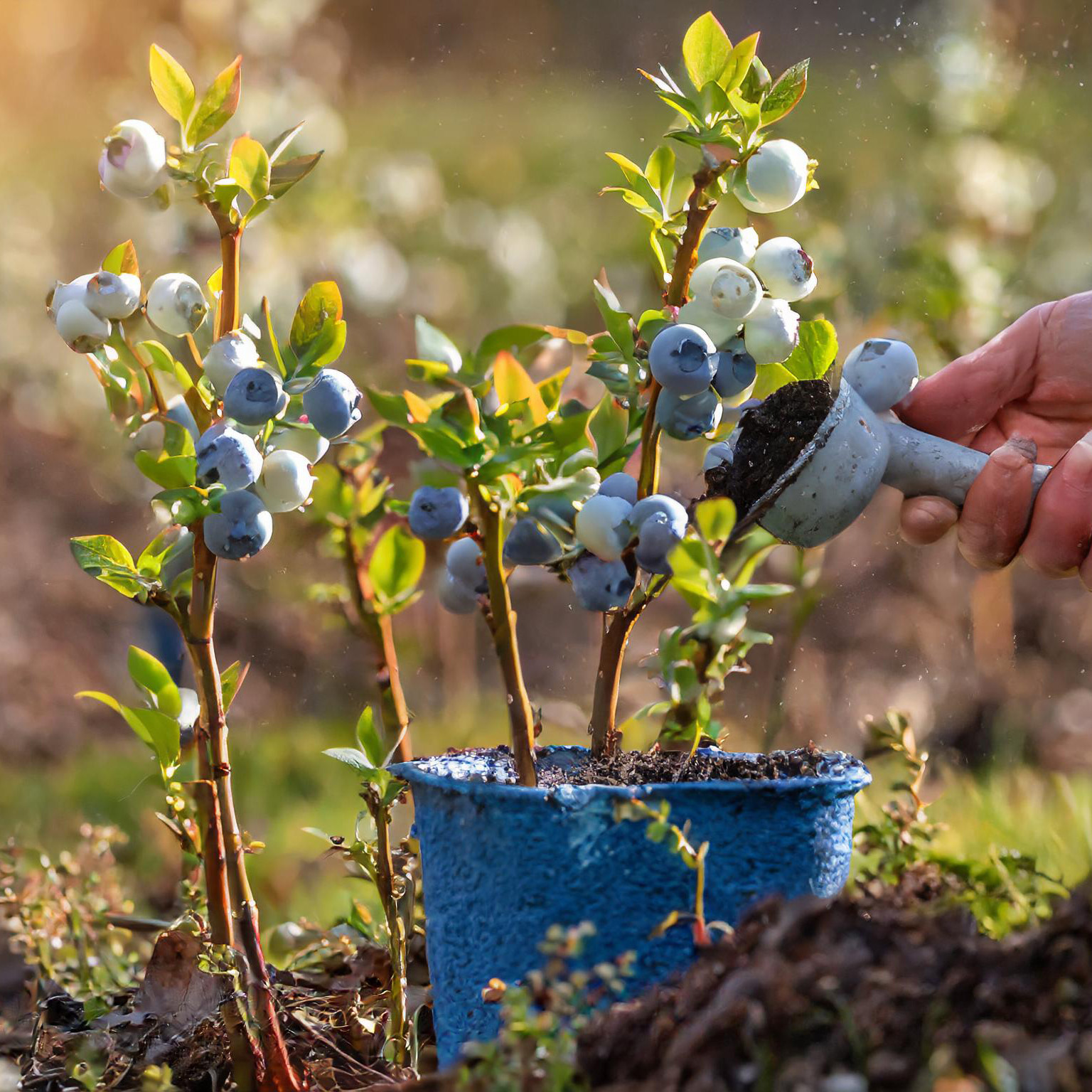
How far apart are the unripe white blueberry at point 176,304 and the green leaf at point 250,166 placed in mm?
61

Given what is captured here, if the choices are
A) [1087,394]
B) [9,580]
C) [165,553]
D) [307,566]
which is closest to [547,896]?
[165,553]

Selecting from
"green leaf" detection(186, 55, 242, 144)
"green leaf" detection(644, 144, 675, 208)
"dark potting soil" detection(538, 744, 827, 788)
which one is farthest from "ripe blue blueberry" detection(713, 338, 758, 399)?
"green leaf" detection(186, 55, 242, 144)

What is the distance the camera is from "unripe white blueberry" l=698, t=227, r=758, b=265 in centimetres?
68

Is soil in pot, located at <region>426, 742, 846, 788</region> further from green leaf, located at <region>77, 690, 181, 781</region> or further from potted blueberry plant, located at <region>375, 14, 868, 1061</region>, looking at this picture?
green leaf, located at <region>77, 690, 181, 781</region>

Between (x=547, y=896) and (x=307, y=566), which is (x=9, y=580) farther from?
(x=547, y=896)

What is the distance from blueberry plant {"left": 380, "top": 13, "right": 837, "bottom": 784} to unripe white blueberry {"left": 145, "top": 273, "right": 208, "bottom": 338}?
0.14 metres

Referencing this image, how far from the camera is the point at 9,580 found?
3.50 metres

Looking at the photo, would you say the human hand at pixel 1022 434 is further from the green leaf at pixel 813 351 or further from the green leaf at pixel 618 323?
the green leaf at pixel 618 323

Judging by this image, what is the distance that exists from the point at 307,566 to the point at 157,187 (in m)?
2.24

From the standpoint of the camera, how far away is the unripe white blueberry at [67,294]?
664 millimetres

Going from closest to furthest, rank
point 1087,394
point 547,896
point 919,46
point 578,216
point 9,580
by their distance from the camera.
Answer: point 547,896, point 1087,394, point 919,46, point 9,580, point 578,216

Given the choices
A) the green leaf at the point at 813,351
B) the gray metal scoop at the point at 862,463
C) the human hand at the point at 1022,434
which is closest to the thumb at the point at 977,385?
the human hand at the point at 1022,434

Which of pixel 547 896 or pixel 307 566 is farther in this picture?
pixel 307 566

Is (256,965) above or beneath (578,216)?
beneath
